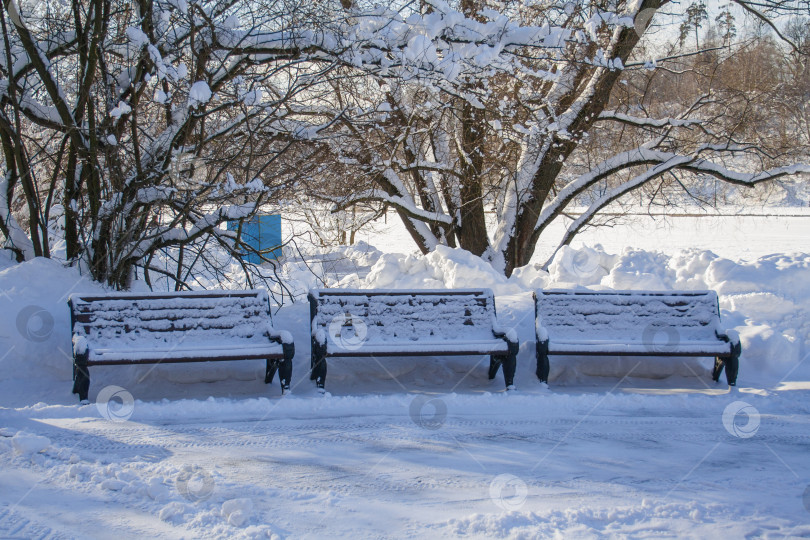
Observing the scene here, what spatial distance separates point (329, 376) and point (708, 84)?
962cm

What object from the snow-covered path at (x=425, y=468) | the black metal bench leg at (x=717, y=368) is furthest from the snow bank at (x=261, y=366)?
the snow-covered path at (x=425, y=468)

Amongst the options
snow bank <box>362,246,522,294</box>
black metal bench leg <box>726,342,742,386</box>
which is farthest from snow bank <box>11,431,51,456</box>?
black metal bench leg <box>726,342,742,386</box>

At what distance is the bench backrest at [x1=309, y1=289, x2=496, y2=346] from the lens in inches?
215

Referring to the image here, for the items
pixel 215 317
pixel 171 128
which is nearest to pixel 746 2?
pixel 171 128

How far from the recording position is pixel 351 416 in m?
4.69

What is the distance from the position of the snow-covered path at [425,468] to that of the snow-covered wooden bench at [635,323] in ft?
1.38

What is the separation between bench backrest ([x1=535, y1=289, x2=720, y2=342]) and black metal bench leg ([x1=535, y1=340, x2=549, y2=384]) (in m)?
0.28

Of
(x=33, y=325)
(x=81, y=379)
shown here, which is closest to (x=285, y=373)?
A: (x=81, y=379)

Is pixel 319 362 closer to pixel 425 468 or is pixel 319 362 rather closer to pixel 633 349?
pixel 425 468

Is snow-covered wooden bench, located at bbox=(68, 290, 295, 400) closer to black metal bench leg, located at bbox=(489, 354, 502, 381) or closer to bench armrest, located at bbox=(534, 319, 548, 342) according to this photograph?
black metal bench leg, located at bbox=(489, 354, 502, 381)

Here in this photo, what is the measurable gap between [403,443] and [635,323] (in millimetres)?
2606

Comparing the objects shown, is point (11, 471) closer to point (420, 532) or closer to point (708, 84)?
point (420, 532)

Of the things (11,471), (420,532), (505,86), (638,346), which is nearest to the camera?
(420,532)

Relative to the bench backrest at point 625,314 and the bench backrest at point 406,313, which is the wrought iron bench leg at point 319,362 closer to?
the bench backrest at point 406,313
